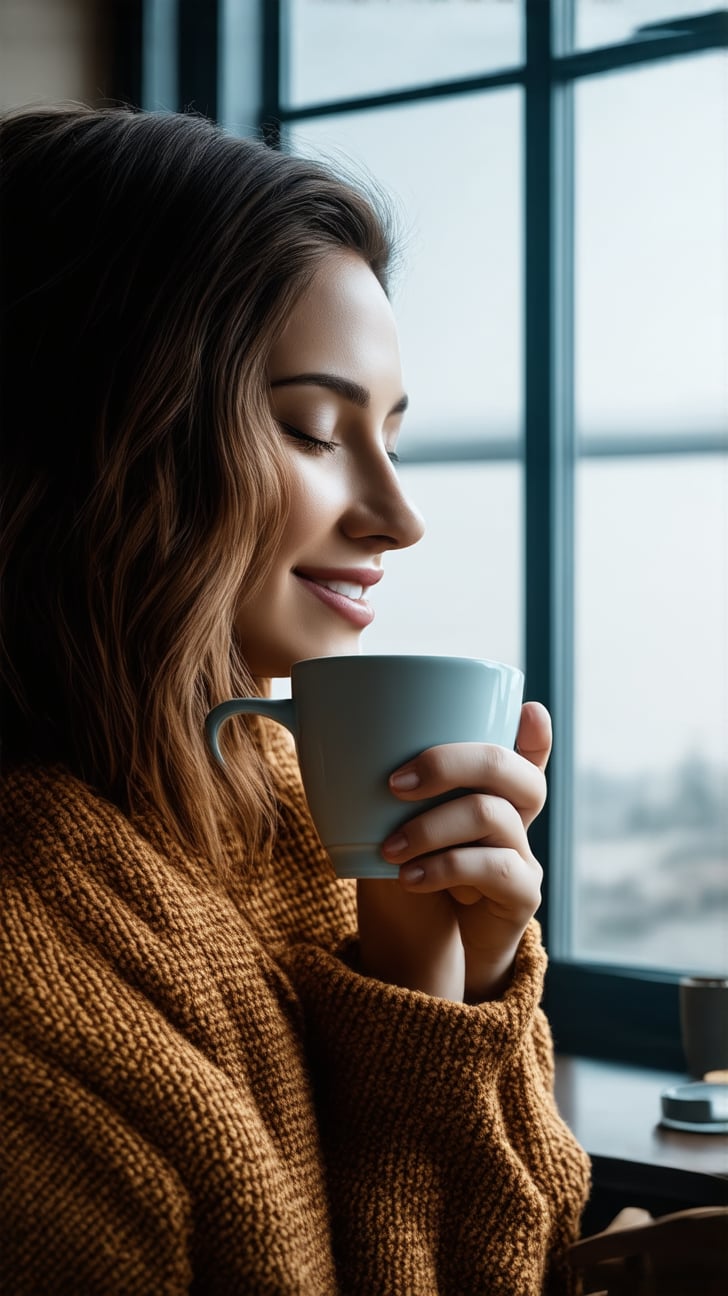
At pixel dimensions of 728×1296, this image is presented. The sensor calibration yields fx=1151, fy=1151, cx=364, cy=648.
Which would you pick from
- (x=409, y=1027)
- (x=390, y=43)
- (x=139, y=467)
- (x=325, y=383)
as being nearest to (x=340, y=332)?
(x=325, y=383)

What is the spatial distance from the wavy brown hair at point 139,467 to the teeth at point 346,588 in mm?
53

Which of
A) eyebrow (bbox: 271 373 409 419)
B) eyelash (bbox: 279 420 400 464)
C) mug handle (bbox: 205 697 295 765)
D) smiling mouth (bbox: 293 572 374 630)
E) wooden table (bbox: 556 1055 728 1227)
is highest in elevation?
eyebrow (bbox: 271 373 409 419)

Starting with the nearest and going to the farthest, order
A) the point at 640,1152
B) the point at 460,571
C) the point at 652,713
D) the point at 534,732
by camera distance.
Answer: the point at 534,732, the point at 640,1152, the point at 652,713, the point at 460,571

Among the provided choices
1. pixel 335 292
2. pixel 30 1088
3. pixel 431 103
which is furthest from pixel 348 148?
pixel 30 1088

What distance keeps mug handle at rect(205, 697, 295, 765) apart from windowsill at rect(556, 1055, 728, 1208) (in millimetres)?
577

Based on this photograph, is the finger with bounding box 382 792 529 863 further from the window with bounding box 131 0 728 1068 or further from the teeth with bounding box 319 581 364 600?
the window with bounding box 131 0 728 1068

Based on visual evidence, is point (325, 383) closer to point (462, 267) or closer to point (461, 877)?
point (461, 877)

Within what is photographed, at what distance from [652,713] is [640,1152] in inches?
23.7

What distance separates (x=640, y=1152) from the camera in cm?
101

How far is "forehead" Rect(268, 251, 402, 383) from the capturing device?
Result: 0.79 meters

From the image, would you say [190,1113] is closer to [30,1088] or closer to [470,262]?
[30,1088]

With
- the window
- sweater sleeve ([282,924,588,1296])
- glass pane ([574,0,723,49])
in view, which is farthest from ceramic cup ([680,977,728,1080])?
glass pane ([574,0,723,49])

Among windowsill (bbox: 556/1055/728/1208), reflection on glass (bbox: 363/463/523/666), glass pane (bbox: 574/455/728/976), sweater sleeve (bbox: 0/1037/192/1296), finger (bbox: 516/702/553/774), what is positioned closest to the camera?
sweater sleeve (bbox: 0/1037/192/1296)

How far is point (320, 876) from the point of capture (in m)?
0.83
